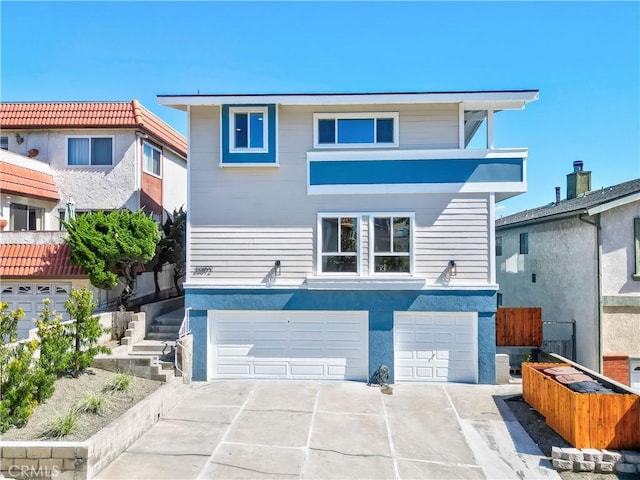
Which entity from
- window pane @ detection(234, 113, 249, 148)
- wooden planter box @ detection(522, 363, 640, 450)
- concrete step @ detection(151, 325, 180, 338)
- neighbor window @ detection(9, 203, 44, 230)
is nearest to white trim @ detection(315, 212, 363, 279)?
window pane @ detection(234, 113, 249, 148)

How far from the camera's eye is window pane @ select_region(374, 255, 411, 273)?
36.6 feet

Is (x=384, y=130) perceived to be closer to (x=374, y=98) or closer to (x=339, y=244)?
(x=374, y=98)

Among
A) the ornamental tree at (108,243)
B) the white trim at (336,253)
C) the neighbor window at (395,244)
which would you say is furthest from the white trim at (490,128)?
the ornamental tree at (108,243)

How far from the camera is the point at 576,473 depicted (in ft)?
22.6

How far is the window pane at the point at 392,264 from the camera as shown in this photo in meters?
11.2

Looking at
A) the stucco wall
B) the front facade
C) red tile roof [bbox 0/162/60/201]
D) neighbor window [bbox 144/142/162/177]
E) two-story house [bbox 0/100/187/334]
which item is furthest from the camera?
neighbor window [bbox 144/142/162/177]

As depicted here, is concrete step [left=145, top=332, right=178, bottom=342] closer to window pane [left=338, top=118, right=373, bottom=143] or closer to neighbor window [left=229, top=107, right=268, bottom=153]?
neighbor window [left=229, top=107, right=268, bottom=153]

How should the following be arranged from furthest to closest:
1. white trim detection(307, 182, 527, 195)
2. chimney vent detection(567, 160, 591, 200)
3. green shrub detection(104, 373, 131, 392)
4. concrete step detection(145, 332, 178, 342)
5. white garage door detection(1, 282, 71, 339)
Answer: chimney vent detection(567, 160, 591, 200), white garage door detection(1, 282, 71, 339), concrete step detection(145, 332, 178, 342), white trim detection(307, 182, 527, 195), green shrub detection(104, 373, 131, 392)

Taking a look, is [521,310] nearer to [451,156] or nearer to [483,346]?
[483,346]

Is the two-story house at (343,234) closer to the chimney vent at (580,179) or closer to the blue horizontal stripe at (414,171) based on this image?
the blue horizontal stripe at (414,171)

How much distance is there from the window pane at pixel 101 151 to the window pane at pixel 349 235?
1001cm

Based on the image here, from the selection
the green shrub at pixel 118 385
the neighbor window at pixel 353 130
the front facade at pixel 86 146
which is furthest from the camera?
the front facade at pixel 86 146

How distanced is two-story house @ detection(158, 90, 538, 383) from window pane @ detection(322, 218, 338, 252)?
0.04m

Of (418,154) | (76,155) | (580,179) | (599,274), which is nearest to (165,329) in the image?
(76,155)
